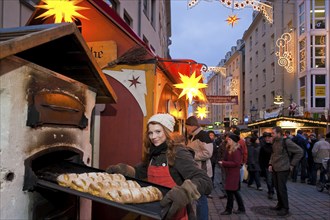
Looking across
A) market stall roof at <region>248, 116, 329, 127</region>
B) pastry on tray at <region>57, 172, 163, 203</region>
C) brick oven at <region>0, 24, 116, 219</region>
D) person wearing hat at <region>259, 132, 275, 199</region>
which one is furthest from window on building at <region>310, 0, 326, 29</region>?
pastry on tray at <region>57, 172, 163, 203</region>

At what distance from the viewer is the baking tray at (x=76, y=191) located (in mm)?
2111

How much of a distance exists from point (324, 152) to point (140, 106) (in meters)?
7.59

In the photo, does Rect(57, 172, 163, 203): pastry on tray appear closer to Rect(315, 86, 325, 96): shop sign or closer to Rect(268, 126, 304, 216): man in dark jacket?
Rect(268, 126, 304, 216): man in dark jacket

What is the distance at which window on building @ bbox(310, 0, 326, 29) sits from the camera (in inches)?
829

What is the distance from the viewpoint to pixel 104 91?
3.69m

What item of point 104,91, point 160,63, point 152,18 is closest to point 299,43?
point 152,18

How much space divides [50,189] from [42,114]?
0.59 metres

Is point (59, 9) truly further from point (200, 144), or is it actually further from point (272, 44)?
point (272, 44)

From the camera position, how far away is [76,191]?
2221 mm

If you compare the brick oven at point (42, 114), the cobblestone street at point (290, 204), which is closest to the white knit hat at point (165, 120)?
the brick oven at point (42, 114)

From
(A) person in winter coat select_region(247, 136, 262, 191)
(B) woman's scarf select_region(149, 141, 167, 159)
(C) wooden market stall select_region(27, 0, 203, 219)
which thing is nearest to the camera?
(B) woman's scarf select_region(149, 141, 167, 159)

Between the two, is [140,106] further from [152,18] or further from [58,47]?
[152,18]

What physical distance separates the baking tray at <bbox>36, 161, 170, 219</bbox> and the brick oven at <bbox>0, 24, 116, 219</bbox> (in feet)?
Result: 0.11

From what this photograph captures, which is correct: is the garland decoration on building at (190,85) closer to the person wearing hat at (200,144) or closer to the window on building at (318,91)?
the person wearing hat at (200,144)
